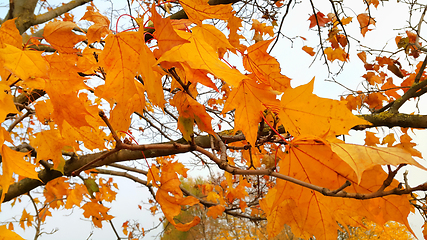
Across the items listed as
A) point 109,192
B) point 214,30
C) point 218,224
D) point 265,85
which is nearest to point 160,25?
point 214,30

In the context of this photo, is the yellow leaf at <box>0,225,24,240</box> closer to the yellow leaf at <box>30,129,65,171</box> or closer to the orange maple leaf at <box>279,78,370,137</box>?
the yellow leaf at <box>30,129,65,171</box>

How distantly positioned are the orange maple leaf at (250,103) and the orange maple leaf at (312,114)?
33mm

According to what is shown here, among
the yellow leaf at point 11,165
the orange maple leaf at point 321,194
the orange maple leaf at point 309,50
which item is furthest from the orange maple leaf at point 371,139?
the yellow leaf at point 11,165

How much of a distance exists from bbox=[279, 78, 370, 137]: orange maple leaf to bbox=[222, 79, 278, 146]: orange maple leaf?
33 millimetres

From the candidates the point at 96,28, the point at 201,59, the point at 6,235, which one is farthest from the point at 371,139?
the point at 6,235

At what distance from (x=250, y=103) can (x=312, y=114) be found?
118mm

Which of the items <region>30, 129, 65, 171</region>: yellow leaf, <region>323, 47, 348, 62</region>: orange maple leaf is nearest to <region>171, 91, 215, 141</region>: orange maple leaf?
<region>30, 129, 65, 171</region>: yellow leaf

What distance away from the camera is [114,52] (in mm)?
401

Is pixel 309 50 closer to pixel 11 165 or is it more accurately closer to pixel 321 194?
pixel 321 194

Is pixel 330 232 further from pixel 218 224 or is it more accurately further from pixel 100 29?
pixel 218 224

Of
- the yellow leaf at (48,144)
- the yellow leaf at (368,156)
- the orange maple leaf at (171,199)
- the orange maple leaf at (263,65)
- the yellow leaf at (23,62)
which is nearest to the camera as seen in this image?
the yellow leaf at (368,156)

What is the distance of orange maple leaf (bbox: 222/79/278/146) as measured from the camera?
449mm

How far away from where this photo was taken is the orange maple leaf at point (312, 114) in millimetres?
401

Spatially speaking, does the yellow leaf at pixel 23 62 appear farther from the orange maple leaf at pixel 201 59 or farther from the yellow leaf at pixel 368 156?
the yellow leaf at pixel 368 156
